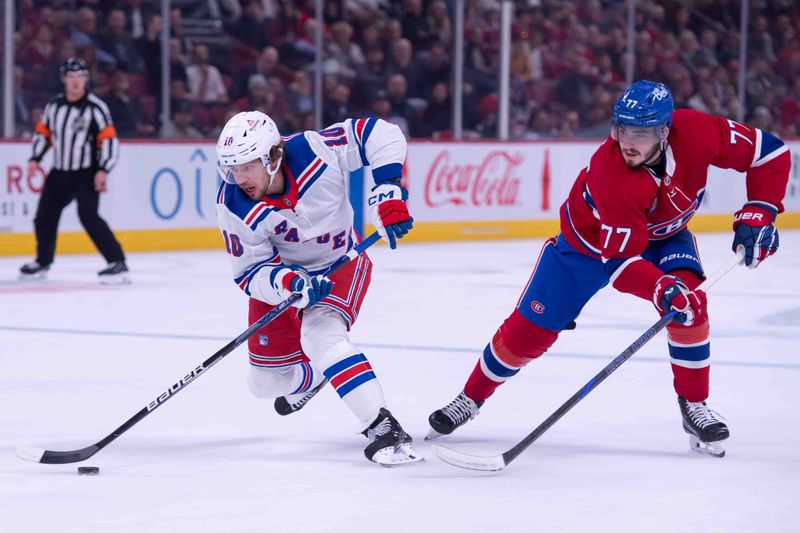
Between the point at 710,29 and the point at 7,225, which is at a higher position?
the point at 710,29

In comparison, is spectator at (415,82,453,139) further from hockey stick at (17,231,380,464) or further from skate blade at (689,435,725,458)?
skate blade at (689,435,725,458)

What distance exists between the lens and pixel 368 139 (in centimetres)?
363

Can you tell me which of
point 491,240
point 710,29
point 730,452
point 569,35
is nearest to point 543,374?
point 730,452

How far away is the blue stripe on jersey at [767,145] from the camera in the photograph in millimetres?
3523

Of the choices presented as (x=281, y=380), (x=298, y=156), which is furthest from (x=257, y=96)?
(x=298, y=156)

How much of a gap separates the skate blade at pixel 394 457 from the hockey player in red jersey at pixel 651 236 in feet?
1.11

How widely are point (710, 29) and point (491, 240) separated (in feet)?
10.7

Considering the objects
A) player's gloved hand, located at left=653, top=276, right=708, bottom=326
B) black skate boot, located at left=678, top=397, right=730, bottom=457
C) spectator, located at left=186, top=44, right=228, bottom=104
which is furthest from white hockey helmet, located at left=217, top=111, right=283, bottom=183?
spectator, located at left=186, top=44, right=228, bottom=104

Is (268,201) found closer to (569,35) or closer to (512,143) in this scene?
(512,143)

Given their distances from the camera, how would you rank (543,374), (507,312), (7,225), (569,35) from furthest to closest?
(569,35)
(7,225)
(507,312)
(543,374)

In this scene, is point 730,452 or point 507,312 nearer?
point 730,452

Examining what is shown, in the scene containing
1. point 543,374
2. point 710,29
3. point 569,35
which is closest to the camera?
point 543,374

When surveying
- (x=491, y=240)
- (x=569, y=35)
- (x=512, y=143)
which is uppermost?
(x=569, y=35)

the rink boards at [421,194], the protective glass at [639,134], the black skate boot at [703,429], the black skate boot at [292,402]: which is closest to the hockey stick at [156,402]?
the black skate boot at [292,402]
